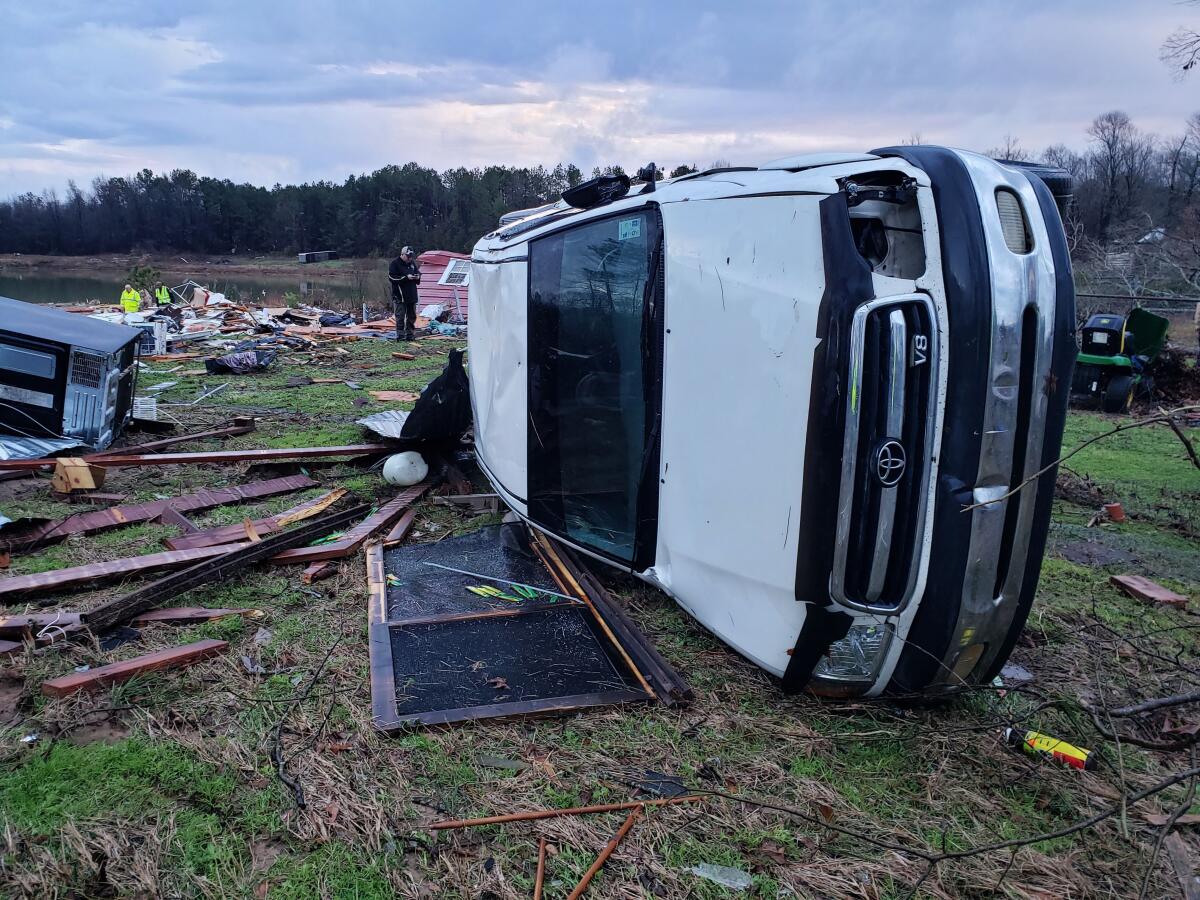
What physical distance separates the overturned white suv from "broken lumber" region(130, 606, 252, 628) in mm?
2297

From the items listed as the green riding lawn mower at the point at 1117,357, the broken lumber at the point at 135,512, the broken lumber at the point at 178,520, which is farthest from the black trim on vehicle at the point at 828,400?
the green riding lawn mower at the point at 1117,357

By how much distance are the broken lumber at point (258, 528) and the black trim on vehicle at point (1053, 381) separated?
4431mm

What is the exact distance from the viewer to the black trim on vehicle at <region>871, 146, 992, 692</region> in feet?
8.20

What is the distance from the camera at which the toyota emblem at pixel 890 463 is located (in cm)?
259

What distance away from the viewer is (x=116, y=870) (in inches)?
85.6

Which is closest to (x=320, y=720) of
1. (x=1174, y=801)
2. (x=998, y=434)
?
(x=998, y=434)

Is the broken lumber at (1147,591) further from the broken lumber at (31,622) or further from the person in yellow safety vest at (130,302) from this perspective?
the person in yellow safety vest at (130,302)

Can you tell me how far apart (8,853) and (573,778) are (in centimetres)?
169

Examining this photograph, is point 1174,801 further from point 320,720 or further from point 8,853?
point 8,853

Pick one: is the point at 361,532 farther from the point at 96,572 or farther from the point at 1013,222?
the point at 1013,222

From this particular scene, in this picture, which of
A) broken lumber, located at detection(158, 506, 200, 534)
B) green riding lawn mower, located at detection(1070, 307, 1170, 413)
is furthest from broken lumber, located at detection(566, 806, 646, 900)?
green riding lawn mower, located at detection(1070, 307, 1170, 413)

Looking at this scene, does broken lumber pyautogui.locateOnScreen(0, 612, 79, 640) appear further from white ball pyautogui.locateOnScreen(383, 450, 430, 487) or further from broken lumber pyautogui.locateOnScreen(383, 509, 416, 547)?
white ball pyautogui.locateOnScreen(383, 450, 430, 487)

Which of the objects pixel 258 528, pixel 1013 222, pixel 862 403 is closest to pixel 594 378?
pixel 862 403

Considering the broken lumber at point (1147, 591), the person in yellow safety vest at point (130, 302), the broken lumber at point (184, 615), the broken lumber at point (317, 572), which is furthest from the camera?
the person in yellow safety vest at point (130, 302)
